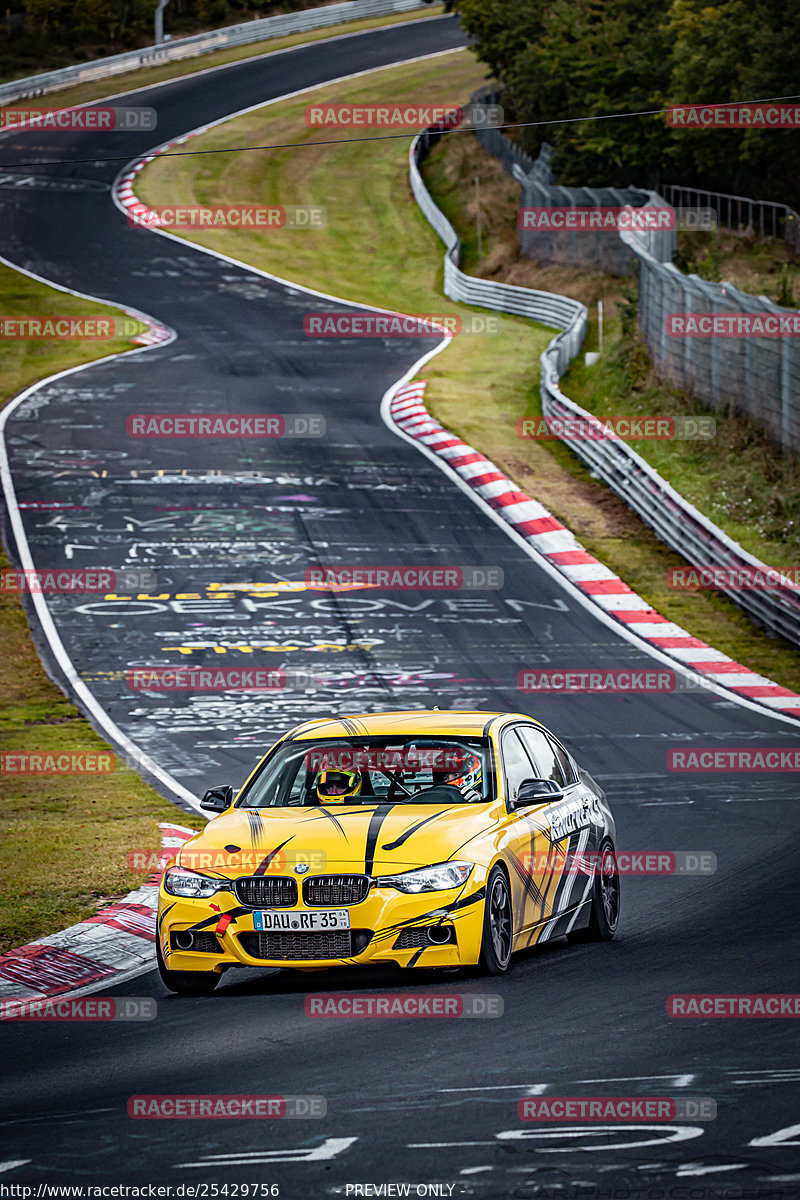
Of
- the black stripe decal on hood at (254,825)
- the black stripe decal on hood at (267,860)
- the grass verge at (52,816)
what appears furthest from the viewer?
the grass verge at (52,816)

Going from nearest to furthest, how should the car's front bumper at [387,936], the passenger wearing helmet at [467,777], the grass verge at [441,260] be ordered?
the car's front bumper at [387,936]
the passenger wearing helmet at [467,777]
the grass verge at [441,260]

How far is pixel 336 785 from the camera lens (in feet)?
32.2

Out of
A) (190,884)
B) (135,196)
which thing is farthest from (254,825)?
(135,196)

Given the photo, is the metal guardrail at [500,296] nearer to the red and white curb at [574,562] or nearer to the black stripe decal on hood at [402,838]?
the red and white curb at [574,562]

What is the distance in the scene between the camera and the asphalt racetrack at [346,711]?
610 centimetres

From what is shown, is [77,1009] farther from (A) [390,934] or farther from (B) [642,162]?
(B) [642,162]

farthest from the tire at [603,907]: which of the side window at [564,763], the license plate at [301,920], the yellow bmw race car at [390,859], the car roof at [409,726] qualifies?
the license plate at [301,920]

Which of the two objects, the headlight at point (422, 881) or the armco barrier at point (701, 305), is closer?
the headlight at point (422, 881)

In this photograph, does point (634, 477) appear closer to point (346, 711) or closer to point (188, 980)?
point (346, 711)

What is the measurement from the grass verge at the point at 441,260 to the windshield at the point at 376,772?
12.0m

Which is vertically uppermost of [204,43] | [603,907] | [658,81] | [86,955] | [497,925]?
[204,43]

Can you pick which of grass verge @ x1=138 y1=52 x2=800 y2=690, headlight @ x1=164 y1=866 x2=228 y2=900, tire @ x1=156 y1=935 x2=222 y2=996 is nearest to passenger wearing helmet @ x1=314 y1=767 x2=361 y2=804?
headlight @ x1=164 y1=866 x2=228 y2=900

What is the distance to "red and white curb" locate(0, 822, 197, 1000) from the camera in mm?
9680

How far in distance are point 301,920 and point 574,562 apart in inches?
719
